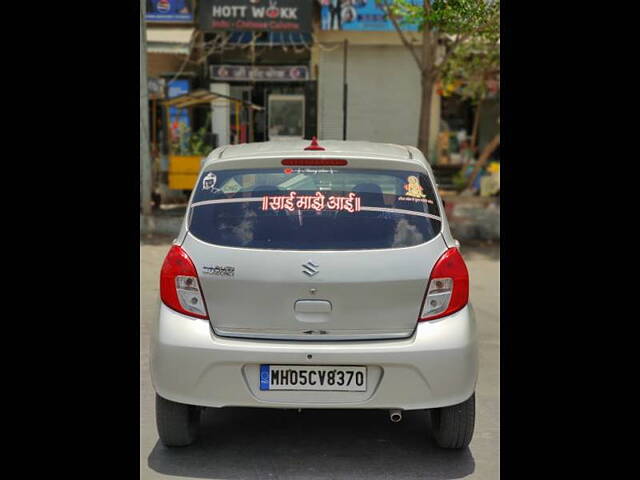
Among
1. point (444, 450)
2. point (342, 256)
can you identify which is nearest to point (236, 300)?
point (342, 256)

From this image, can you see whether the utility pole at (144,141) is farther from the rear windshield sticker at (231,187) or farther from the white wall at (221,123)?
the rear windshield sticker at (231,187)

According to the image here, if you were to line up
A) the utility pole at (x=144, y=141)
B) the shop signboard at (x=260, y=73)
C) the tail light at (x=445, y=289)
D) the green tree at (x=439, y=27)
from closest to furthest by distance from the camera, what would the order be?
1. the tail light at (x=445, y=289)
2. the green tree at (x=439, y=27)
3. the utility pole at (x=144, y=141)
4. the shop signboard at (x=260, y=73)

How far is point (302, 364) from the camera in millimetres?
3877

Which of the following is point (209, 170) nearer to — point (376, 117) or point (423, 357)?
point (423, 357)

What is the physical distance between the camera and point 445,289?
13.1ft

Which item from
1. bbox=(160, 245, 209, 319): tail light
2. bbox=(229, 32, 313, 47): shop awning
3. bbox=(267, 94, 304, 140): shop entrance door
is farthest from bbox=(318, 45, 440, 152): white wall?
bbox=(160, 245, 209, 319): tail light

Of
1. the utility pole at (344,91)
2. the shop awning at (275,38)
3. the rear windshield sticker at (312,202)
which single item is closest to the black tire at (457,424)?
the rear windshield sticker at (312,202)

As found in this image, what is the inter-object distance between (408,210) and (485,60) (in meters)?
11.4

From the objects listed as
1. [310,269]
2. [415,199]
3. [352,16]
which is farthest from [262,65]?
[310,269]

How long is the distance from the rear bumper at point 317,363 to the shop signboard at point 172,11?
52.5ft

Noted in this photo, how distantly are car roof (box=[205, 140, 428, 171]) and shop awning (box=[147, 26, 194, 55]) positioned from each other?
44.8 ft

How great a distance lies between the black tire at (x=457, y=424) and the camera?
165 inches

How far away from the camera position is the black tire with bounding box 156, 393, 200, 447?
13.8ft

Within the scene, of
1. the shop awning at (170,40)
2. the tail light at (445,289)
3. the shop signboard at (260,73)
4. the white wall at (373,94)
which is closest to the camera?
the tail light at (445,289)
